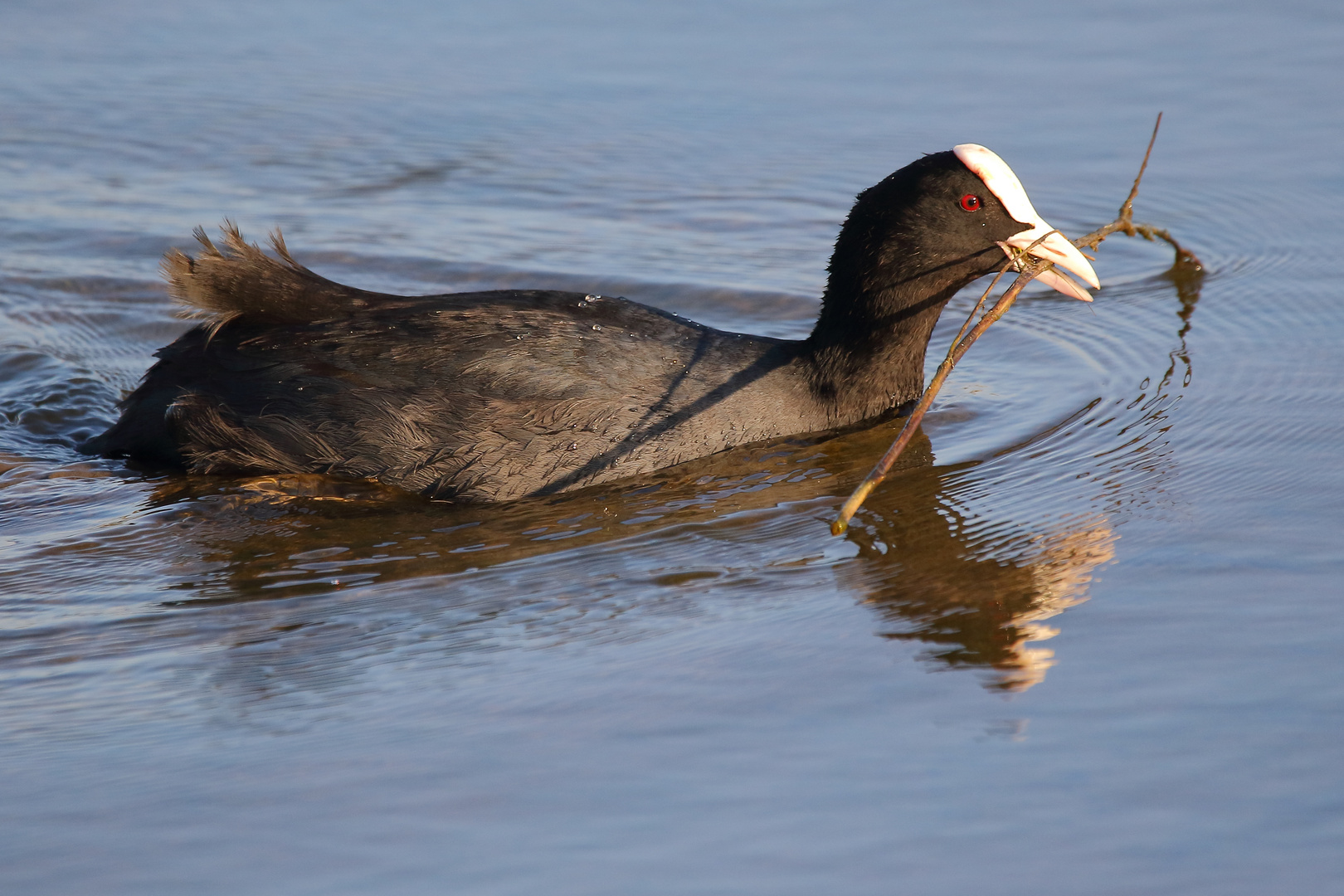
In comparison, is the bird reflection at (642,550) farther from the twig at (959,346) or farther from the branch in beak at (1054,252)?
the branch in beak at (1054,252)

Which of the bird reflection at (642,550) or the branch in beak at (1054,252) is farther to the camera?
the branch in beak at (1054,252)

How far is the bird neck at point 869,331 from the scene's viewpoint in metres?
4.96

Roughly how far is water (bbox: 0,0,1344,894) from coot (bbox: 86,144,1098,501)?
0.14 metres

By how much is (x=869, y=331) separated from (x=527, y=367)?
1.25 m

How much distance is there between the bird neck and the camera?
4.96m

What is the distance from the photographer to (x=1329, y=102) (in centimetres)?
746

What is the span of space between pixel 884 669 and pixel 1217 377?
8.28 feet

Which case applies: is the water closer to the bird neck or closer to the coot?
the coot

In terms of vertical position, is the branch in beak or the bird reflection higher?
the branch in beak

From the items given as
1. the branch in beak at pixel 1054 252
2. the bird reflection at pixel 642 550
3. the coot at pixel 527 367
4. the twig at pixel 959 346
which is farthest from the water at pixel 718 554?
the branch in beak at pixel 1054 252

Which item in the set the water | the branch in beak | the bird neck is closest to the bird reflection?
the water

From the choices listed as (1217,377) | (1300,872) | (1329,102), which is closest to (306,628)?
(1300,872)

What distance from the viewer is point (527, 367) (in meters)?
4.42

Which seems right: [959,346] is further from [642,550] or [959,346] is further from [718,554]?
[642,550]
